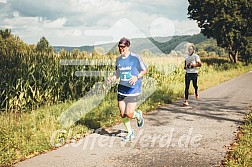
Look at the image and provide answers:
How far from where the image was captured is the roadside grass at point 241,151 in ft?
15.0

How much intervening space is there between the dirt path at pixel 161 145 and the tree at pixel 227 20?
95.3 ft

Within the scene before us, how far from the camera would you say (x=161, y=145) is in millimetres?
5812

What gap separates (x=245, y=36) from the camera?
124ft

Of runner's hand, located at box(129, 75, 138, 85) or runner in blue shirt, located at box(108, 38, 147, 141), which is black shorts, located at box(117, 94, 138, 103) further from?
runner's hand, located at box(129, 75, 138, 85)

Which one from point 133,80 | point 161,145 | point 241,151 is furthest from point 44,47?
point 241,151

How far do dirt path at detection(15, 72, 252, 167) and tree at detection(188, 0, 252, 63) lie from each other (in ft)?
95.3

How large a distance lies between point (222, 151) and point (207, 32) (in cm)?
3573

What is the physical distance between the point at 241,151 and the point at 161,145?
146cm

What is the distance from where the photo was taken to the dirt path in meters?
4.91

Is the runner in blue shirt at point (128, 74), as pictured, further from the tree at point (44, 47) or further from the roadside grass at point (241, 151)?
the tree at point (44, 47)

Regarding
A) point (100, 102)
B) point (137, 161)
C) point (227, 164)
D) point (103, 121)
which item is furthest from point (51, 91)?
point (227, 164)

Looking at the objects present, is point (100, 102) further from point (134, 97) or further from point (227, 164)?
point (227, 164)

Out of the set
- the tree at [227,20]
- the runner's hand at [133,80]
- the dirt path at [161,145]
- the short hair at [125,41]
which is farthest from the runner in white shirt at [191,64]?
the tree at [227,20]

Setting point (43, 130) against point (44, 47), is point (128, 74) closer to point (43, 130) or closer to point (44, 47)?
point (43, 130)
